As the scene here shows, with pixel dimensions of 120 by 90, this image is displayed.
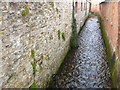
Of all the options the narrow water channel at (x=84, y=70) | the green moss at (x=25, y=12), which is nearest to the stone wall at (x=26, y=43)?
the green moss at (x=25, y=12)

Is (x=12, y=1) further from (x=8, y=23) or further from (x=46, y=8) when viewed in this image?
(x=46, y=8)

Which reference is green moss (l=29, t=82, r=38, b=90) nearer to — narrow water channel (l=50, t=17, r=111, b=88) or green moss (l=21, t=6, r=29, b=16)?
narrow water channel (l=50, t=17, r=111, b=88)

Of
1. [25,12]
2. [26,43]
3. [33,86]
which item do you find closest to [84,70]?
[33,86]

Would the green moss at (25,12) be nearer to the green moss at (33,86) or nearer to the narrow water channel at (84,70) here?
the green moss at (33,86)

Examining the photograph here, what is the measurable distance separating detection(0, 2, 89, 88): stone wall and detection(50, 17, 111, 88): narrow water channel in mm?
739

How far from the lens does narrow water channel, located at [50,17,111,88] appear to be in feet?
17.3

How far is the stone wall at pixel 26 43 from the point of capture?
9.00 feet

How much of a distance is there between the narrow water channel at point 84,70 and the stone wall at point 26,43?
0.74 meters

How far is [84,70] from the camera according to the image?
6.26 metres

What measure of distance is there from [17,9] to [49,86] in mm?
3076

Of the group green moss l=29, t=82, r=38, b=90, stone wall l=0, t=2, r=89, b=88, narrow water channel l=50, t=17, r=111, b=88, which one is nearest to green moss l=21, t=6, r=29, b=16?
stone wall l=0, t=2, r=89, b=88

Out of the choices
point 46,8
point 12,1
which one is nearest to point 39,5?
point 46,8

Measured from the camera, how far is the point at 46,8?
182 inches

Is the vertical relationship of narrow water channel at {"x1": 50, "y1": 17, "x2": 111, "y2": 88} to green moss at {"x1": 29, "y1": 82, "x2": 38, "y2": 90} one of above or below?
below
